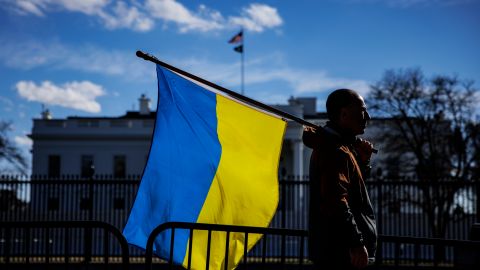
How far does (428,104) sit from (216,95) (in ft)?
88.5

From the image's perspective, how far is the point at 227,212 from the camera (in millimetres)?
4762

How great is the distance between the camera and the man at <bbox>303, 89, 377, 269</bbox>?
313cm

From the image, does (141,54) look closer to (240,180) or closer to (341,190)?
(240,180)

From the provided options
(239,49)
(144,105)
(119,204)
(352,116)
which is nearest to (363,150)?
(352,116)

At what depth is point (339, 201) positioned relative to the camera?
3115 millimetres

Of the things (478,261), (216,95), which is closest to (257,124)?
(216,95)

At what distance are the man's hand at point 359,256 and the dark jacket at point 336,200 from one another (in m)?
0.03

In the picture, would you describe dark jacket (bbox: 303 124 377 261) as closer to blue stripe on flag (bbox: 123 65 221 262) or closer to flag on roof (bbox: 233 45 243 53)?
blue stripe on flag (bbox: 123 65 221 262)

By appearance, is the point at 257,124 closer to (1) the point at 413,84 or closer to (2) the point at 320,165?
(2) the point at 320,165

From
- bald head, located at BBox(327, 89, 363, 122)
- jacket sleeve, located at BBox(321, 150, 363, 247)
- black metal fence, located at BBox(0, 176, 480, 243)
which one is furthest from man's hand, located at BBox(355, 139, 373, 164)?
black metal fence, located at BBox(0, 176, 480, 243)

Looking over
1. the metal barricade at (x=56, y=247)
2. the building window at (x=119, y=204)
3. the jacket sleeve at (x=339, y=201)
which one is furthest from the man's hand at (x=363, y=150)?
the building window at (x=119, y=204)

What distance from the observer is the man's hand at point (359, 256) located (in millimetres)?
3115

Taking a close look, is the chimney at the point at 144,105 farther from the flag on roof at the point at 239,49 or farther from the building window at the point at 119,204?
the building window at the point at 119,204

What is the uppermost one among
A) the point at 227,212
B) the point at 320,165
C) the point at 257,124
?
the point at 257,124
